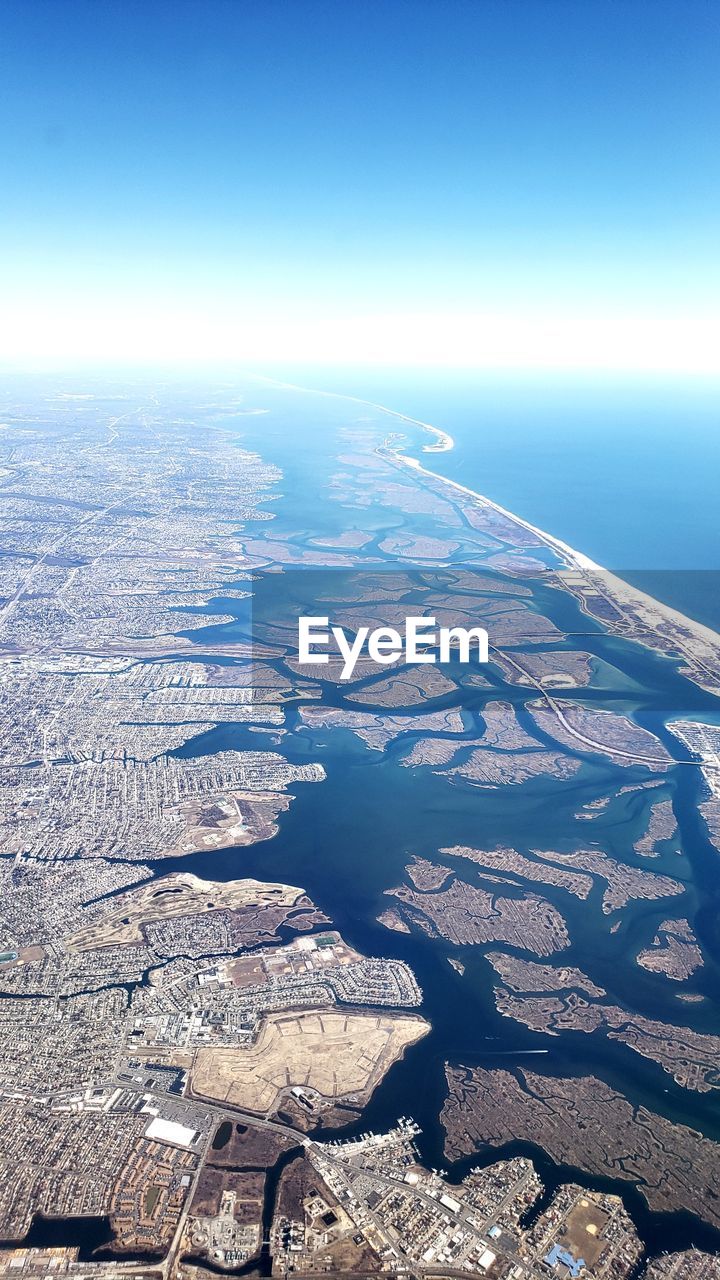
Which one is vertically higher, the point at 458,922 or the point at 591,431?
the point at 591,431

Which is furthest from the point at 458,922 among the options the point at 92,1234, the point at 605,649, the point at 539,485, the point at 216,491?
the point at 539,485

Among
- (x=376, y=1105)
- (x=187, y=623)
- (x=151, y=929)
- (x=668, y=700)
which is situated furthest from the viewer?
(x=187, y=623)

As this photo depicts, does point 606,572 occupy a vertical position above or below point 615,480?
below

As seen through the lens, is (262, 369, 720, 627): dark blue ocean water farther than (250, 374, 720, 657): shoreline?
Yes

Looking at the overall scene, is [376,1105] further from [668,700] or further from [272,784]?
[668,700]

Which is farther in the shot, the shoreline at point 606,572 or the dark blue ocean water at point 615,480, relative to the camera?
the dark blue ocean water at point 615,480

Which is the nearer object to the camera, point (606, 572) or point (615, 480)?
point (606, 572)

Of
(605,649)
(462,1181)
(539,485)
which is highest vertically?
(539,485)

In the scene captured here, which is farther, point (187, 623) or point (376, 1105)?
point (187, 623)
